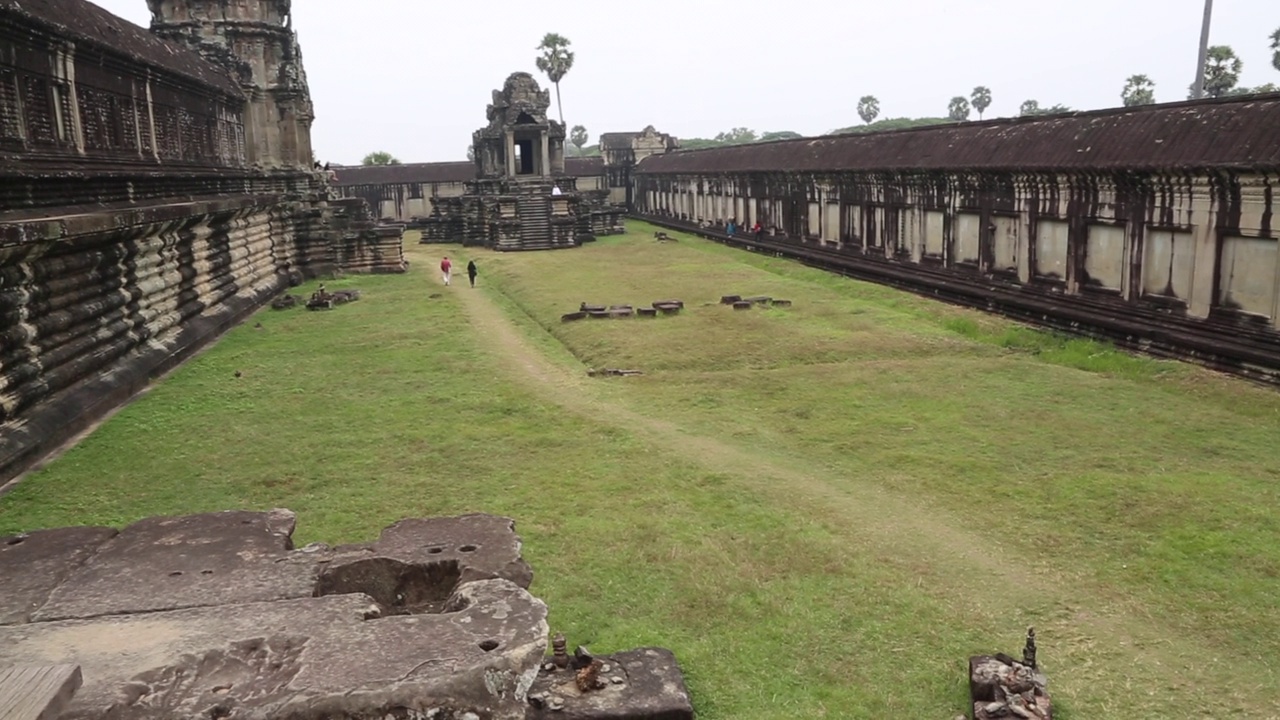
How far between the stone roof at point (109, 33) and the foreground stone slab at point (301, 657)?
9416 mm

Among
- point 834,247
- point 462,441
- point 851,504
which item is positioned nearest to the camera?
point 851,504

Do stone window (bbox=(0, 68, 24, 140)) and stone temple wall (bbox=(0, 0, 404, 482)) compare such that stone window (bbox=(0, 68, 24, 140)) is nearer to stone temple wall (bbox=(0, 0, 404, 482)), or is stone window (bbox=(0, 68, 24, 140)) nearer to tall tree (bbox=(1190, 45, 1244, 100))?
stone temple wall (bbox=(0, 0, 404, 482))

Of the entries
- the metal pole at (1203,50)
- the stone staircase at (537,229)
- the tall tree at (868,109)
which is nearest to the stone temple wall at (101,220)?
the stone staircase at (537,229)

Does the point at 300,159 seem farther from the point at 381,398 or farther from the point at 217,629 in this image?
the point at 217,629

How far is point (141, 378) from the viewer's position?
479 inches

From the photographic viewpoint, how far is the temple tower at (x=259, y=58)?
24.4 m

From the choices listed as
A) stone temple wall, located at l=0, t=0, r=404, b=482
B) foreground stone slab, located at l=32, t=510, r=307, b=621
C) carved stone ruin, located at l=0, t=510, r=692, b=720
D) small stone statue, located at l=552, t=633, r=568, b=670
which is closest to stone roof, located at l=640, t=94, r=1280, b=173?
small stone statue, located at l=552, t=633, r=568, b=670

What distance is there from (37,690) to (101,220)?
827 cm

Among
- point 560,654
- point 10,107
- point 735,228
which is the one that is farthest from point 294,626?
point 735,228

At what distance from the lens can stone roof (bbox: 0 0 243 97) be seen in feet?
37.8

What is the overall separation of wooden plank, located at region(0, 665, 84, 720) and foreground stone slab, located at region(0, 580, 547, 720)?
61 millimetres

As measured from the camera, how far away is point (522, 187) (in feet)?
123

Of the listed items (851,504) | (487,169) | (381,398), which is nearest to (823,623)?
(851,504)

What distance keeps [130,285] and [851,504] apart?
1016 cm
